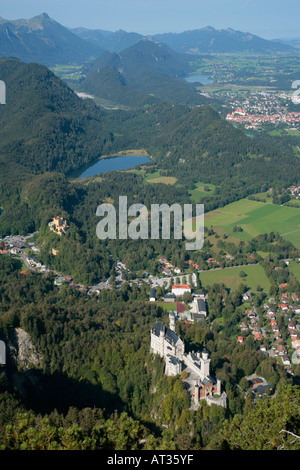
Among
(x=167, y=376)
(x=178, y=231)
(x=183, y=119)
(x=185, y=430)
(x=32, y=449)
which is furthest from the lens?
(x=183, y=119)

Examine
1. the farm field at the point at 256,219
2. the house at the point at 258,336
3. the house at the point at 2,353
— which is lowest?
the house at the point at 258,336

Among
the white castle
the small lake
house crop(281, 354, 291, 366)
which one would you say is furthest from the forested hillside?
the small lake

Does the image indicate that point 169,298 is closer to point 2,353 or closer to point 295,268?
point 295,268

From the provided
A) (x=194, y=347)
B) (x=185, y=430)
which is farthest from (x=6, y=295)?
(x=185, y=430)

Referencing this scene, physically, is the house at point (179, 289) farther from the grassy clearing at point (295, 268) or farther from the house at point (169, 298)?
the grassy clearing at point (295, 268)

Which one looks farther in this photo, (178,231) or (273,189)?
(273,189)

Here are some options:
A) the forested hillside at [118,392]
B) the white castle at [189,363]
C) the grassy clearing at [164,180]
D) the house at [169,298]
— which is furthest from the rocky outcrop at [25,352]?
the grassy clearing at [164,180]

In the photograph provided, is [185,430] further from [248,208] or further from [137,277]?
[248,208]

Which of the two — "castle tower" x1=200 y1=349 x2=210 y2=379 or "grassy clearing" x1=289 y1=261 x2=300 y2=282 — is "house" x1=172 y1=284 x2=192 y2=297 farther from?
"castle tower" x1=200 y1=349 x2=210 y2=379
